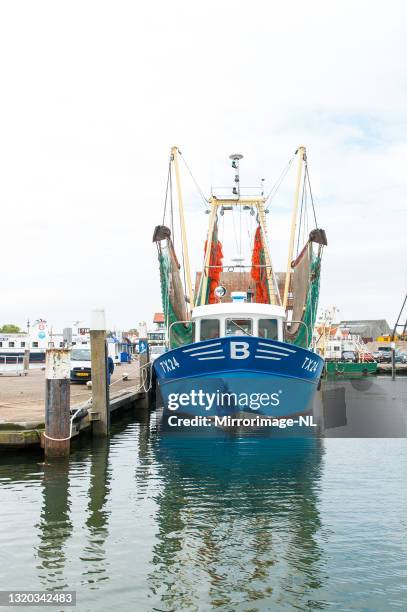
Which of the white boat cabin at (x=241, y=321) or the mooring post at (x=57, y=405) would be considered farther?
the white boat cabin at (x=241, y=321)

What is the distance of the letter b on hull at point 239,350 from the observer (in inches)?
717

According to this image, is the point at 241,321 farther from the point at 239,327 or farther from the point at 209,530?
the point at 209,530

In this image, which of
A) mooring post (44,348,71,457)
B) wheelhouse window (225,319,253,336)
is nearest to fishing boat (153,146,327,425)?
wheelhouse window (225,319,253,336)

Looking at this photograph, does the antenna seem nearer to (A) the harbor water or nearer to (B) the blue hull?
(B) the blue hull

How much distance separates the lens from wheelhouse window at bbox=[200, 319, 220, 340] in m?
21.4

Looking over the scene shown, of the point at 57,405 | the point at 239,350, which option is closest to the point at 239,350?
the point at 239,350

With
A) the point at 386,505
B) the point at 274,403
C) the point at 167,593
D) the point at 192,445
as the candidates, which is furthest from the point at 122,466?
the point at 167,593

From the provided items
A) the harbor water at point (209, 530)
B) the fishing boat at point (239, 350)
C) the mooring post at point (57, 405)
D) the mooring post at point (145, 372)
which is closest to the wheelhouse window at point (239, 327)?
the fishing boat at point (239, 350)

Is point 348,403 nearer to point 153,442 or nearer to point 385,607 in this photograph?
point 153,442

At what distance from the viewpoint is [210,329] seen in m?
21.5

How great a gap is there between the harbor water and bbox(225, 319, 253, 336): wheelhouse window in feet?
17.2


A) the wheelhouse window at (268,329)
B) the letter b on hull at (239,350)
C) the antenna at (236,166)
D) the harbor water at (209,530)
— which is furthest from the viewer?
the antenna at (236,166)

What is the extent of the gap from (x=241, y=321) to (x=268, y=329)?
0.98 meters

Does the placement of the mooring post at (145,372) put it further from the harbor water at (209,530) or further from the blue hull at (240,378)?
the harbor water at (209,530)
